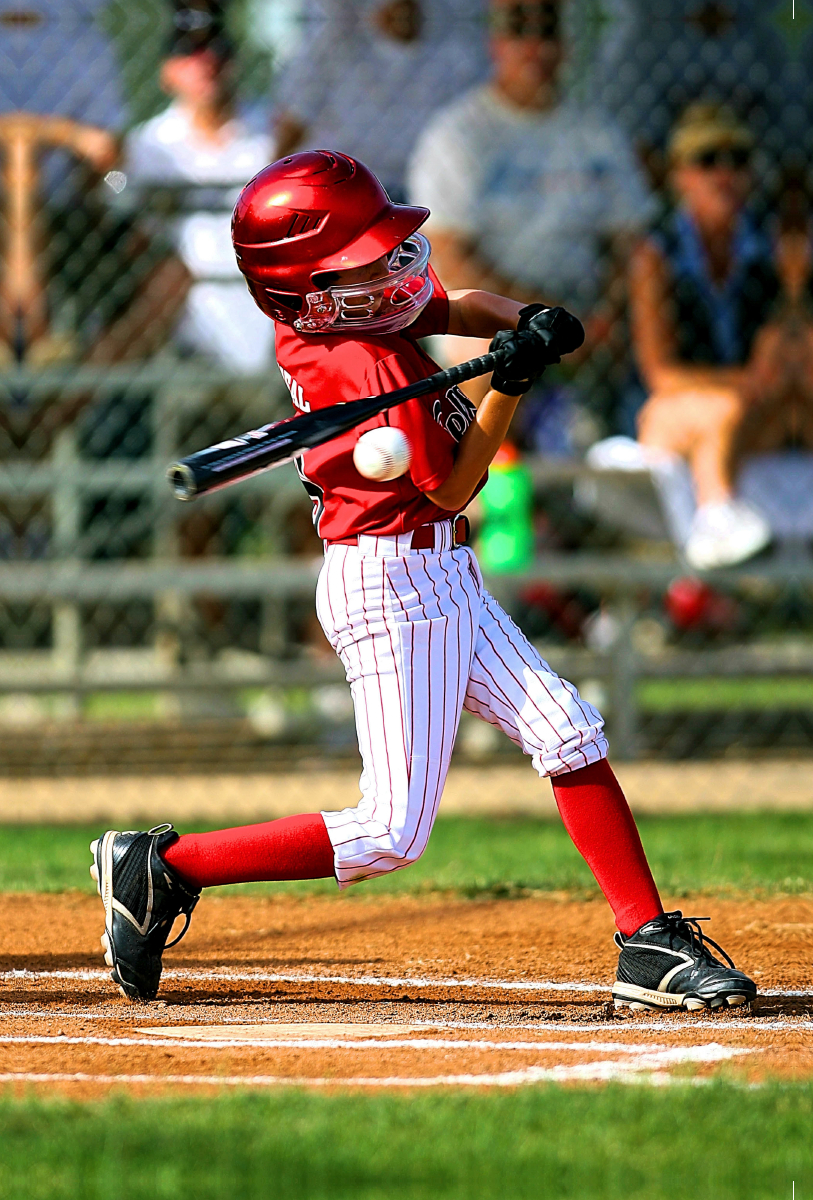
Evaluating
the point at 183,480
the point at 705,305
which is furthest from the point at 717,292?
the point at 183,480

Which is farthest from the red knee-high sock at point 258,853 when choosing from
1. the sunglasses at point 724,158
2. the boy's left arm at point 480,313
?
the sunglasses at point 724,158

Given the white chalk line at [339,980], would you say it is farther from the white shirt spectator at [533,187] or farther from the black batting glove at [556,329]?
the white shirt spectator at [533,187]

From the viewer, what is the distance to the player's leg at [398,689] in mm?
2947

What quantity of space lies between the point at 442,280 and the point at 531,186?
0.66 meters

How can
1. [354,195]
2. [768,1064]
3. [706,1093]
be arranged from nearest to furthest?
[706,1093], [768,1064], [354,195]

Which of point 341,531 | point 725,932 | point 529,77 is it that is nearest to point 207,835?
point 341,531

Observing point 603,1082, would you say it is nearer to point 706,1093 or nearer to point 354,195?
point 706,1093

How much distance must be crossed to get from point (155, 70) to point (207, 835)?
5.29 m

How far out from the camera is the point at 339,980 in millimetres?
3471

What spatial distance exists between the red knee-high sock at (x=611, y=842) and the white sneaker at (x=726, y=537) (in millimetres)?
3705

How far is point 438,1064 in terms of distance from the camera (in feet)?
8.45

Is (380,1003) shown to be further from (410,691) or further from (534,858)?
(534,858)

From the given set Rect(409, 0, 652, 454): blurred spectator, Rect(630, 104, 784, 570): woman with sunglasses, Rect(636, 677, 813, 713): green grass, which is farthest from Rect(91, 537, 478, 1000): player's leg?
Rect(636, 677, 813, 713): green grass

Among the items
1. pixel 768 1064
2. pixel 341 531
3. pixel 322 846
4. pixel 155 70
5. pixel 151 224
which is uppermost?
pixel 155 70
